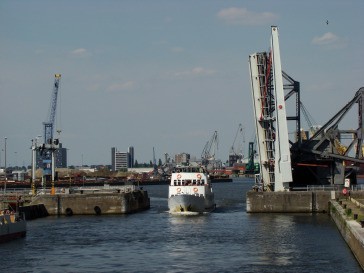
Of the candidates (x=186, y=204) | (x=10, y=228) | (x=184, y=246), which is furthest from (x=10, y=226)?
(x=186, y=204)

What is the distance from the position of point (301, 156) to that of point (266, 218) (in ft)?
64.3

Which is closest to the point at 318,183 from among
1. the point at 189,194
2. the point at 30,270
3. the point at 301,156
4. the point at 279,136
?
the point at 301,156

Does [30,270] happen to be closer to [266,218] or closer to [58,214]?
[266,218]

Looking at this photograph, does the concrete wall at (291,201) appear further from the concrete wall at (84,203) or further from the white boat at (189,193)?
the concrete wall at (84,203)

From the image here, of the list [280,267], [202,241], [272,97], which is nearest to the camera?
[280,267]

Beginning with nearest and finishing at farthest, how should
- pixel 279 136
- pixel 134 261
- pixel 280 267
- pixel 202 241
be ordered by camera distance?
pixel 280 267 → pixel 134 261 → pixel 202 241 → pixel 279 136

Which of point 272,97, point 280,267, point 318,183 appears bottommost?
point 280,267

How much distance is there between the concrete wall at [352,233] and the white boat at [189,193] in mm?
25518

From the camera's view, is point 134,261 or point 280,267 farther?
point 134,261

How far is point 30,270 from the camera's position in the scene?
52406 millimetres

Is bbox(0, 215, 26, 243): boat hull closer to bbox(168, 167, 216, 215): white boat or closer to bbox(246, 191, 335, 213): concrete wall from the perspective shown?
bbox(168, 167, 216, 215): white boat

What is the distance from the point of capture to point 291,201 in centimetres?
9238

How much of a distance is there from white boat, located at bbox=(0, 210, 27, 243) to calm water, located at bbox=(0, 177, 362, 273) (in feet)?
3.41

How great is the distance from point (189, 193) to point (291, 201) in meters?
13.9
